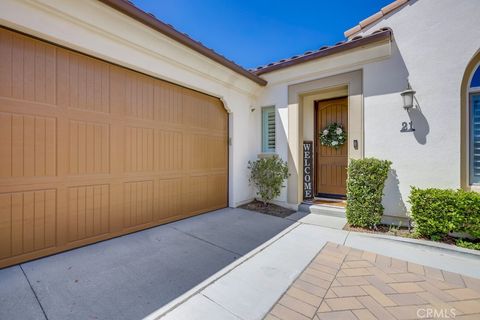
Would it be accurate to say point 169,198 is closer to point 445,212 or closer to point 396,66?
point 445,212

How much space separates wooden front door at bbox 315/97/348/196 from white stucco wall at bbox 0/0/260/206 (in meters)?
2.33

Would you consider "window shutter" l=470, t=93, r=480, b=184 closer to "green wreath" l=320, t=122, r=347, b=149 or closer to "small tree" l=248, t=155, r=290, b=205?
"green wreath" l=320, t=122, r=347, b=149

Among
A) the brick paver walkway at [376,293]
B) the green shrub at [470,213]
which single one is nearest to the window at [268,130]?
the brick paver walkway at [376,293]

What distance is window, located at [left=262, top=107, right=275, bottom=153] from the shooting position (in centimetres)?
679

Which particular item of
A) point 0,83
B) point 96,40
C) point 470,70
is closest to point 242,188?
point 96,40

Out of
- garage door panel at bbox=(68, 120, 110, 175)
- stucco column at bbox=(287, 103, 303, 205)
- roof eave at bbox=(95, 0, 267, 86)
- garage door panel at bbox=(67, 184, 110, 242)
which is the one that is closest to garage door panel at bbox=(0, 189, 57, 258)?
garage door panel at bbox=(67, 184, 110, 242)

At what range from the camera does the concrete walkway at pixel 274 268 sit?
2.12 meters

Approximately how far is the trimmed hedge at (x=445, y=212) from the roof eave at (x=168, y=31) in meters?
4.78

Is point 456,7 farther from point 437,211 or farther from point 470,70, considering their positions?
point 437,211

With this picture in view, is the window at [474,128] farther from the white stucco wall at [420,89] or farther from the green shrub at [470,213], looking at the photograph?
the green shrub at [470,213]

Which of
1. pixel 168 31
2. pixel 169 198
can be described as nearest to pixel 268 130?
pixel 169 198

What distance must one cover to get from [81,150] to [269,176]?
14.2 feet

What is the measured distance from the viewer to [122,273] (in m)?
2.73

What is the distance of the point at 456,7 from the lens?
4145 mm
